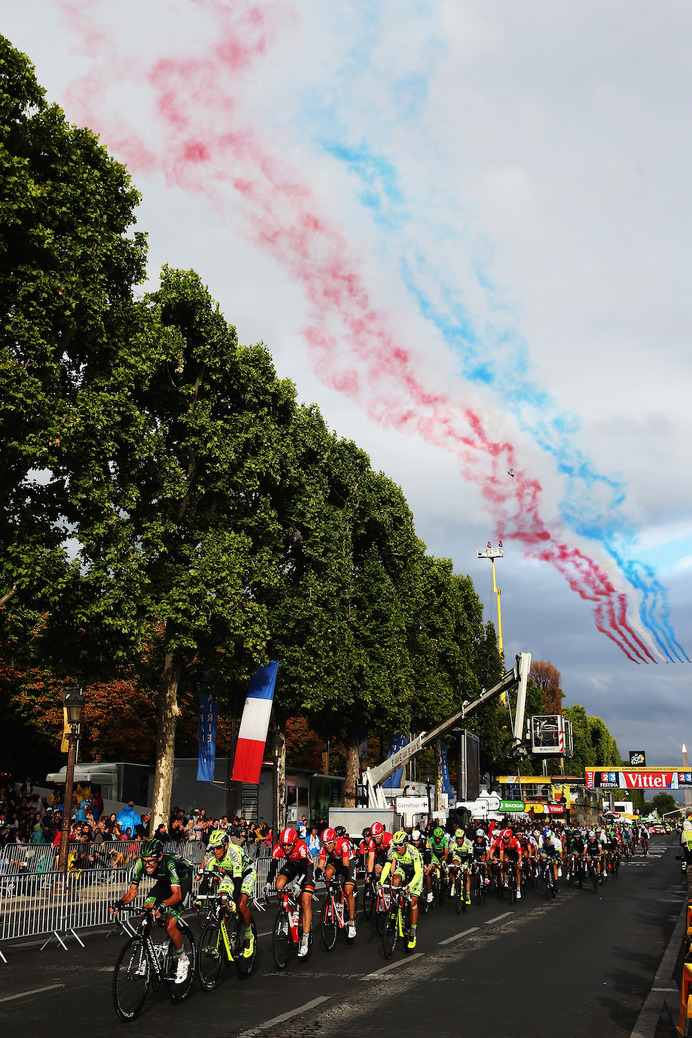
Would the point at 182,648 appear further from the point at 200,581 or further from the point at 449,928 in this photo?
the point at 449,928

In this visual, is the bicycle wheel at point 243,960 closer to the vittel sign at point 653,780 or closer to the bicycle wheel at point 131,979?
the bicycle wheel at point 131,979

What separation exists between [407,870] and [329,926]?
154 cm

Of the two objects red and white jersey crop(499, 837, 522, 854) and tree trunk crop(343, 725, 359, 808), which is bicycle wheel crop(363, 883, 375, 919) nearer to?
red and white jersey crop(499, 837, 522, 854)

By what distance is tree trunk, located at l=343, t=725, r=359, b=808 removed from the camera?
36.1 metres

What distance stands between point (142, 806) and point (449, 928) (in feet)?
84.6

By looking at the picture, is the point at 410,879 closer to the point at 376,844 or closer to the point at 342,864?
the point at 342,864

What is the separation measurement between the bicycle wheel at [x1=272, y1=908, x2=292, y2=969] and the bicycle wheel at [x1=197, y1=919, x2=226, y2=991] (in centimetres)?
102

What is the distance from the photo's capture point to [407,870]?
46.6ft

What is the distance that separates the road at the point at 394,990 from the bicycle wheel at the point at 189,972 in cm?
13

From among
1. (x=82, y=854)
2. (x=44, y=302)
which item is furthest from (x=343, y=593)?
(x=44, y=302)

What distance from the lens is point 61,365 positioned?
61.4 ft

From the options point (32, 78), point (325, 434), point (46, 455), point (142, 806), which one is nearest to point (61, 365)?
point (46, 455)

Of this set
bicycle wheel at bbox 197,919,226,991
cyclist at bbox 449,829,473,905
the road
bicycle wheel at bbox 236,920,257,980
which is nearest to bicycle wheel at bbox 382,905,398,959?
the road

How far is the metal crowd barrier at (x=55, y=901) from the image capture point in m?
14.4
